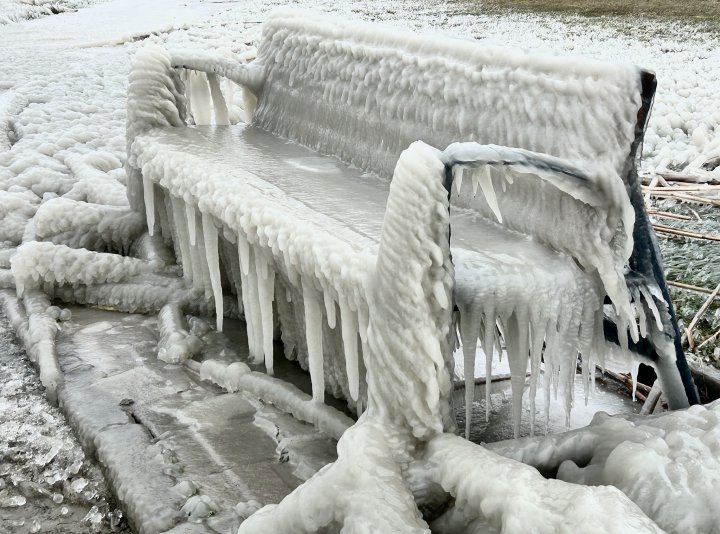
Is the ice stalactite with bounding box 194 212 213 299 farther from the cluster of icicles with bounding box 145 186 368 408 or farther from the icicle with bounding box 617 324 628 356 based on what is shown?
the icicle with bounding box 617 324 628 356

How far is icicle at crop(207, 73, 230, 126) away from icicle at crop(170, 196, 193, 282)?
77cm

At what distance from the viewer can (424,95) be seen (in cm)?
239

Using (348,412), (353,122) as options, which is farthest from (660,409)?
(353,122)

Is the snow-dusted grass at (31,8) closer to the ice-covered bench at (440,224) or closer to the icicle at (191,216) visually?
the icicle at (191,216)

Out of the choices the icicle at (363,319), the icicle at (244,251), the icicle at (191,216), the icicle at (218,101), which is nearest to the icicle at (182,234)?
the icicle at (191,216)

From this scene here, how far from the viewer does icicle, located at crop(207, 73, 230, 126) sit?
3.64m

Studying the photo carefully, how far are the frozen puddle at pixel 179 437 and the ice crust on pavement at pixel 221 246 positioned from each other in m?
0.13

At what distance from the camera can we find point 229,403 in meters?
2.36

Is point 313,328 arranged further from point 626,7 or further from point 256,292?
point 626,7

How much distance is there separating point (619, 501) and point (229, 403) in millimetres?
1332

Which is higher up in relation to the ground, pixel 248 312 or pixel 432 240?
pixel 432 240

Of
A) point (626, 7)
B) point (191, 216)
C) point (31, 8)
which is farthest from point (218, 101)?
point (31, 8)

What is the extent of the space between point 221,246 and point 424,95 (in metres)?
0.98

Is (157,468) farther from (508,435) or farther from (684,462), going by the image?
(684,462)
